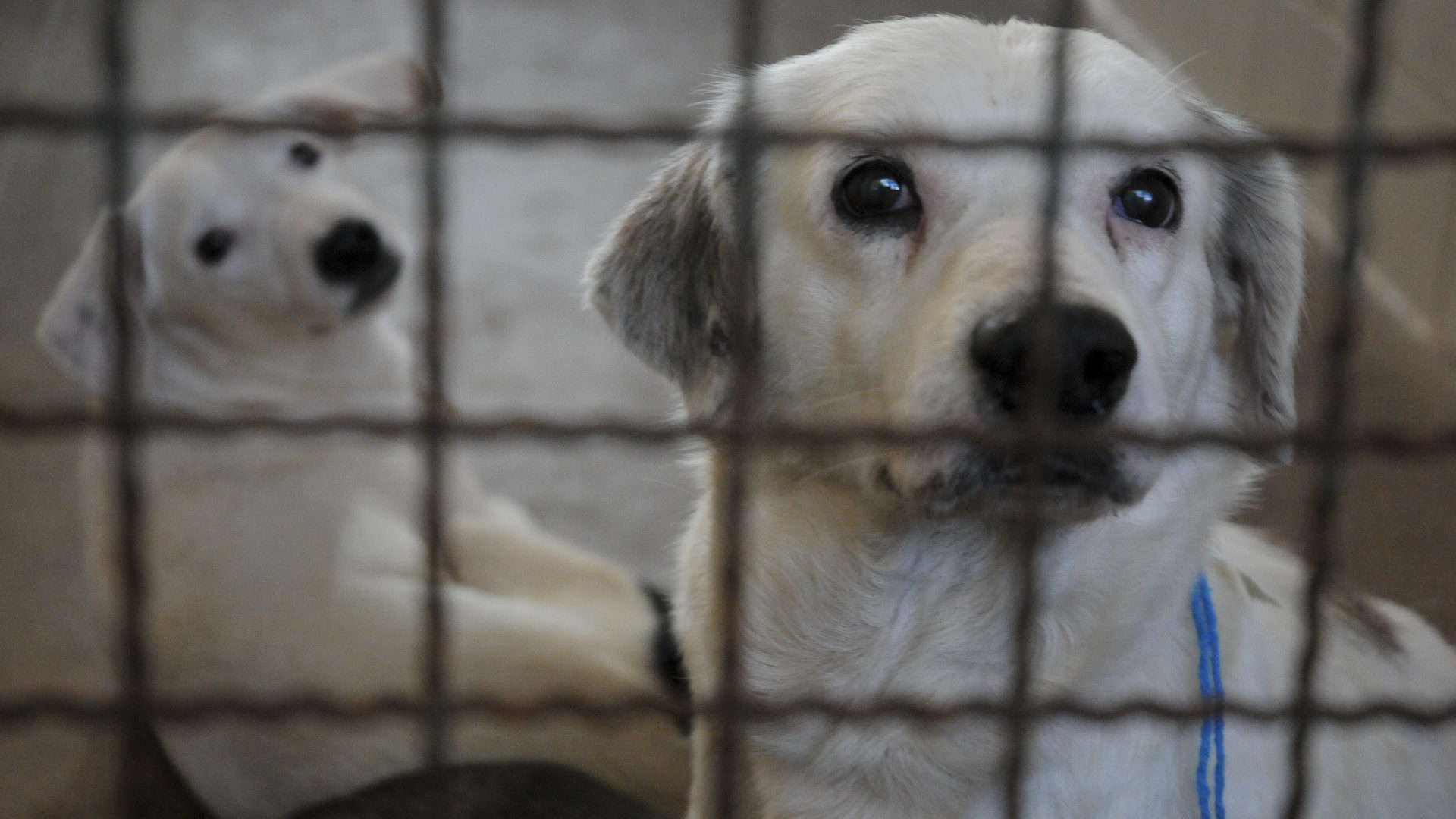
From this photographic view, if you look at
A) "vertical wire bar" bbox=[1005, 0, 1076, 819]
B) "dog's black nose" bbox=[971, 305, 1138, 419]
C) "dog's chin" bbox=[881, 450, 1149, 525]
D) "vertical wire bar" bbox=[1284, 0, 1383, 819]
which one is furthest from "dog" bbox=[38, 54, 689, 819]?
"vertical wire bar" bbox=[1284, 0, 1383, 819]

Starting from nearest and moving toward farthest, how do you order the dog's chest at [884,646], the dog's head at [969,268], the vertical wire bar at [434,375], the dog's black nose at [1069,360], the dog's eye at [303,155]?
1. the vertical wire bar at [434,375]
2. the dog's black nose at [1069,360]
3. the dog's head at [969,268]
4. the dog's chest at [884,646]
5. the dog's eye at [303,155]

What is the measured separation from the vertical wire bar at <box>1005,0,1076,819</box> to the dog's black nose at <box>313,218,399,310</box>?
2.69 m

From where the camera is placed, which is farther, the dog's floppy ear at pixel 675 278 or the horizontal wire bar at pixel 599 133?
the dog's floppy ear at pixel 675 278

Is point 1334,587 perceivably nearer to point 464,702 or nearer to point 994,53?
point 994,53

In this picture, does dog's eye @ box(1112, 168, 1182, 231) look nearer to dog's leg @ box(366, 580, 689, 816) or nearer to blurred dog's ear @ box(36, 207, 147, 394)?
dog's leg @ box(366, 580, 689, 816)

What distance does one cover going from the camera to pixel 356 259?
3.68 metres

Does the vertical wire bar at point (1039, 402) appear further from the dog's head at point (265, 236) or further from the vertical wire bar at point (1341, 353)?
the dog's head at point (265, 236)

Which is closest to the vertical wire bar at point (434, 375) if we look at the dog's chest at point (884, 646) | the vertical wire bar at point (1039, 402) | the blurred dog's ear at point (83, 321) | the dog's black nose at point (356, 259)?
the vertical wire bar at point (1039, 402)

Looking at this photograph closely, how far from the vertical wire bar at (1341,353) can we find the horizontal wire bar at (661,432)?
0.13 ft

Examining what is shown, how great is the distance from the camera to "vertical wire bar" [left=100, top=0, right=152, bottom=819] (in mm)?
1055

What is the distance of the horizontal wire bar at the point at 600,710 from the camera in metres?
1.10

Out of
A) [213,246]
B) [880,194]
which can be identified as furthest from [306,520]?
[880,194]

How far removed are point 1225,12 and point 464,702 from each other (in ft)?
12.5

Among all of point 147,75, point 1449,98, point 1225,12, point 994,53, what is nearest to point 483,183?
point 147,75
